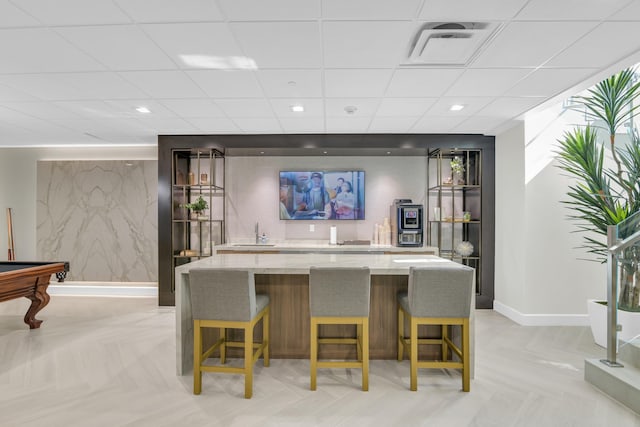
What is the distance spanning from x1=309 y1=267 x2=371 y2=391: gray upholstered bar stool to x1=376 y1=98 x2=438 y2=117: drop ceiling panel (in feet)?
6.48

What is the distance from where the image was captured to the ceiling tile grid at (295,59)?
2.05 meters

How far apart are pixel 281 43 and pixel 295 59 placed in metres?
0.26

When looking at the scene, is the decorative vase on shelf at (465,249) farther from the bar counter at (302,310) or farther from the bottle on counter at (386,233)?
the bar counter at (302,310)

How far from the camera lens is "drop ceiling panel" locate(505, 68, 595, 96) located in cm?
288

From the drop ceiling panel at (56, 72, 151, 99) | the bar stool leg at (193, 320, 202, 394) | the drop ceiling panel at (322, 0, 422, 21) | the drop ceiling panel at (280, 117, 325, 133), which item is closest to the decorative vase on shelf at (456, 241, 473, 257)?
the drop ceiling panel at (280, 117, 325, 133)

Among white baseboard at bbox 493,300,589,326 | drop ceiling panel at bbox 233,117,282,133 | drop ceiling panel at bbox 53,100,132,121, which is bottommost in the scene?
white baseboard at bbox 493,300,589,326

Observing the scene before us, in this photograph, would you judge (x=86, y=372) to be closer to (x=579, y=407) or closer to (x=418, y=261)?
(x=418, y=261)

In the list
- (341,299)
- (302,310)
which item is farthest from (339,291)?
(302,310)

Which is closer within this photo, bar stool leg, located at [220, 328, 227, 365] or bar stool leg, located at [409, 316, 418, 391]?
bar stool leg, located at [409, 316, 418, 391]

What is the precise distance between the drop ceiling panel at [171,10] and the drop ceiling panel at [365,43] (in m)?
0.70

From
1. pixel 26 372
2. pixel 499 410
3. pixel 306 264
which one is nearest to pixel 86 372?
pixel 26 372

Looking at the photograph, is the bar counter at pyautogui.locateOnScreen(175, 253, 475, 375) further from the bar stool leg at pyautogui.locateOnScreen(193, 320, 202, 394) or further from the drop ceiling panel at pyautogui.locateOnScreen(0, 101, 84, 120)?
the drop ceiling panel at pyautogui.locateOnScreen(0, 101, 84, 120)

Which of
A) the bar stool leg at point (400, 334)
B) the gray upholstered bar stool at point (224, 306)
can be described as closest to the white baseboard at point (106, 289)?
the gray upholstered bar stool at point (224, 306)

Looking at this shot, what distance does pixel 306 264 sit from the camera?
2.90 metres
